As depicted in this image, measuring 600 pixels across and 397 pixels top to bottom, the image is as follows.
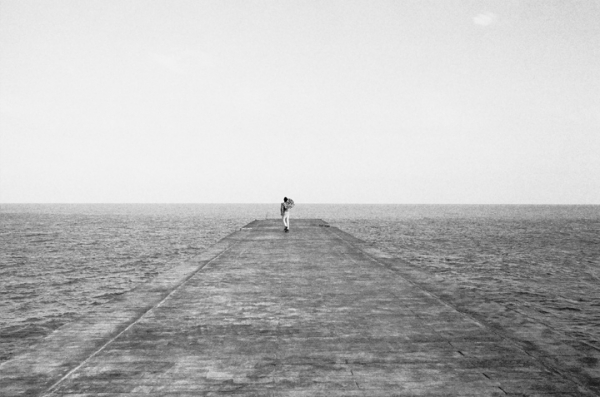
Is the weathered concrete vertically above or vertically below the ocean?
above

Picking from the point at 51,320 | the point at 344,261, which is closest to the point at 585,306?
the point at 344,261

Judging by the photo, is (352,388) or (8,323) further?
(8,323)

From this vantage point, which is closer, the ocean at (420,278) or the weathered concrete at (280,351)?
the weathered concrete at (280,351)

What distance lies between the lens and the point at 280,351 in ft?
16.6

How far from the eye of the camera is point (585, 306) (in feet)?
45.7

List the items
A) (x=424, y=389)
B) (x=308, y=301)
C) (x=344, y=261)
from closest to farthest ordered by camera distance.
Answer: (x=424, y=389)
(x=308, y=301)
(x=344, y=261)

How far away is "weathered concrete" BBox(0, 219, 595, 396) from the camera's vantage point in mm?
4090

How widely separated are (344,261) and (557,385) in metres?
9.42

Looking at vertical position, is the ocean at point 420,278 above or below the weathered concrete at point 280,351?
below

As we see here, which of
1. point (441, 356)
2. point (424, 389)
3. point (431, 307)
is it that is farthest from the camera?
point (431, 307)

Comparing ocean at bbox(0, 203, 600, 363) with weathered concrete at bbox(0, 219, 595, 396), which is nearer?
weathered concrete at bbox(0, 219, 595, 396)

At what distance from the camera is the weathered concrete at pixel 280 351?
4.09 metres

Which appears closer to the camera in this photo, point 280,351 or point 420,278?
point 280,351

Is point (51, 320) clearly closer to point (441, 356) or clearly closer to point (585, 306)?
point (441, 356)
